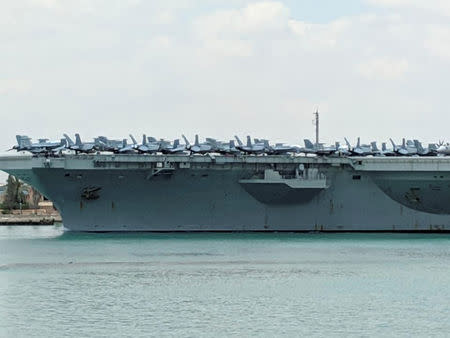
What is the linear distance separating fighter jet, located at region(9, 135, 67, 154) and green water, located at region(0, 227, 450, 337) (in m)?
4.47

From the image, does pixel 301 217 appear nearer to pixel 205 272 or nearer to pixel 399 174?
pixel 399 174

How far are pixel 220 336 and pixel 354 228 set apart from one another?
22875 millimetres

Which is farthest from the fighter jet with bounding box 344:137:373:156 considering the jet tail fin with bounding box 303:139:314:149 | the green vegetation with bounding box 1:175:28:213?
the green vegetation with bounding box 1:175:28:213

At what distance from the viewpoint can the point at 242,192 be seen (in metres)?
43.3

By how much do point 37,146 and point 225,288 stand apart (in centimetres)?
1789

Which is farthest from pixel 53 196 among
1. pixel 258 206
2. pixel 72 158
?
pixel 258 206

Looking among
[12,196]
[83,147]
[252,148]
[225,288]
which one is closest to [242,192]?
[252,148]

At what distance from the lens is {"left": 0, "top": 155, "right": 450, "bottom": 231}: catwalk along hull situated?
4231 centimetres

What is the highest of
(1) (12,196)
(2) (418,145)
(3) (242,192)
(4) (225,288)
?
(2) (418,145)

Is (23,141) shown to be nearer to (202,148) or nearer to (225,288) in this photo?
(202,148)

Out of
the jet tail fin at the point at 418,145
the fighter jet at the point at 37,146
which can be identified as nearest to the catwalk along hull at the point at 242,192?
the fighter jet at the point at 37,146

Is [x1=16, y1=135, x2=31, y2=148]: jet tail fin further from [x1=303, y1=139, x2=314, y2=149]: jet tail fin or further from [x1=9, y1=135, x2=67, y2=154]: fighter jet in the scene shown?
[x1=303, y1=139, x2=314, y2=149]: jet tail fin

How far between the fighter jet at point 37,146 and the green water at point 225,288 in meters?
4.47

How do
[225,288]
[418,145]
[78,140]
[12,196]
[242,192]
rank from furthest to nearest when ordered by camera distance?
[12,196]
[418,145]
[78,140]
[242,192]
[225,288]
